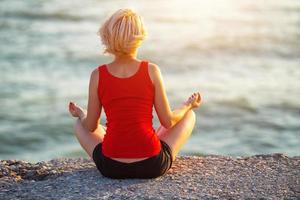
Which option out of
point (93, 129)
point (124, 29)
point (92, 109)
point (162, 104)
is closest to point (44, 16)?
point (93, 129)

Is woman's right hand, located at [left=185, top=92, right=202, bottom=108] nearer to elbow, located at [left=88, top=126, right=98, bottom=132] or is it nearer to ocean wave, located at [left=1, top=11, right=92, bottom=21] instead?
elbow, located at [left=88, top=126, right=98, bottom=132]

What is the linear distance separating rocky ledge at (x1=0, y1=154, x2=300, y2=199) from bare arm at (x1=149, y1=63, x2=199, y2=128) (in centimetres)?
34

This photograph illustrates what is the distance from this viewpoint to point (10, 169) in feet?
18.5

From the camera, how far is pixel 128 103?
5047mm

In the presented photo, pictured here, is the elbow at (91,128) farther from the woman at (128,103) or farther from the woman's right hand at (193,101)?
the woman's right hand at (193,101)

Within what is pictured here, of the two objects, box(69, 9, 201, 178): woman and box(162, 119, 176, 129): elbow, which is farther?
box(162, 119, 176, 129): elbow

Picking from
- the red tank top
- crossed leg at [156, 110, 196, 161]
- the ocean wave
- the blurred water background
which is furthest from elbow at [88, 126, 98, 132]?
the ocean wave

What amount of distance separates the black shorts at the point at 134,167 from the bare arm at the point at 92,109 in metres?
0.21

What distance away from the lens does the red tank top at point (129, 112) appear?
504cm

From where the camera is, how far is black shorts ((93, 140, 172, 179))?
16.8ft

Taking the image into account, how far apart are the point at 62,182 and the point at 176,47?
10.6m

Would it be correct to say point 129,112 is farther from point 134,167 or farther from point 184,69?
point 184,69

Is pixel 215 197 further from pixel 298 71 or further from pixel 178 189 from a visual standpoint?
pixel 298 71

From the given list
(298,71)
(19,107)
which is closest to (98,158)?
(19,107)
